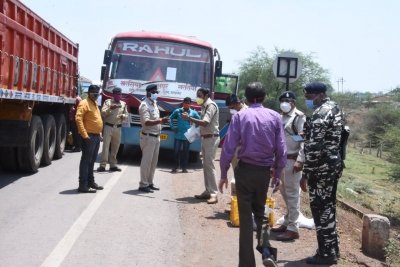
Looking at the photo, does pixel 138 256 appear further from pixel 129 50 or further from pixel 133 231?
pixel 129 50

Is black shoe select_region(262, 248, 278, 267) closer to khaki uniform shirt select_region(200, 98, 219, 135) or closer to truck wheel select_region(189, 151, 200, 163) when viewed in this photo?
khaki uniform shirt select_region(200, 98, 219, 135)

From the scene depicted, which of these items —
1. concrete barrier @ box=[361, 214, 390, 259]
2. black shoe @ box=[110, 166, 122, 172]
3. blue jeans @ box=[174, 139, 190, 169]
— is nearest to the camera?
concrete barrier @ box=[361, 214, 390, 259]

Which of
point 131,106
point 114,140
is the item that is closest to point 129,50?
point 131,106

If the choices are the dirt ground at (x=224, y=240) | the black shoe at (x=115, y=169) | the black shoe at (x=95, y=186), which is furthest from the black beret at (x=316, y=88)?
the black shoe at (x=115, y=169)

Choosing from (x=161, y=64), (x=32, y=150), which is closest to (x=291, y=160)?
(x=32, y=150)

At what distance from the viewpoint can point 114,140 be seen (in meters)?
11.1

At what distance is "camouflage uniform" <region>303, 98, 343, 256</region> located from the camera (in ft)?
16.9

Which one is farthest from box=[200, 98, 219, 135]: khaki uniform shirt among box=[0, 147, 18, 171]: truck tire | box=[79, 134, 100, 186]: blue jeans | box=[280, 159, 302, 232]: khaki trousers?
box=[0, 147, 18, 171]: truck tire

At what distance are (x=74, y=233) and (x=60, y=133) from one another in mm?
7211

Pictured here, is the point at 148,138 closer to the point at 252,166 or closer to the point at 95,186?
the point at 95,186

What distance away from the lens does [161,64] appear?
40.8ft

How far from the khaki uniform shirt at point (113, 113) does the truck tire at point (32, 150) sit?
1341mm

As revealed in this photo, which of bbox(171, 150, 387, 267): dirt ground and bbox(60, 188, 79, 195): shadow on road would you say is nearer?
bbox(171, 150, 387, 267): dirt ground

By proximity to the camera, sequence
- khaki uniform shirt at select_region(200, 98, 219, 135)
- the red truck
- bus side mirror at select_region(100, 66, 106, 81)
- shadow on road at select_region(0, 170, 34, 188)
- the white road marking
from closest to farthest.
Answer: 1. the white road marking
2. the red truck
3. khaki uniform shirt at select_region(200, 98, 219, 135)
4. shadow on road at select_region(0, 170, 34, 188)
5. bus side mirror at select_region(100, 66, 106, 81)
